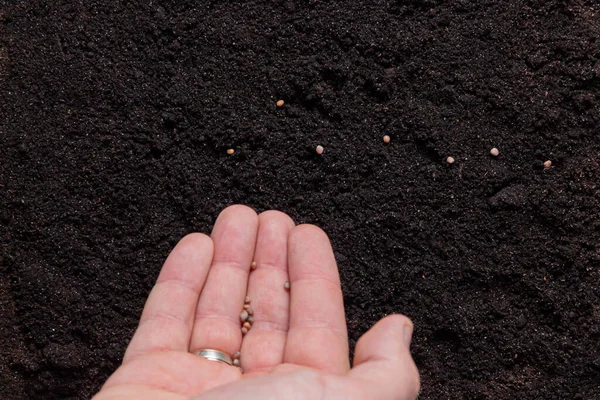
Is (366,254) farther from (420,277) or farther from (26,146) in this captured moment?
(26,146)

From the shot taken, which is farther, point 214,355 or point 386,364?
point 214,355

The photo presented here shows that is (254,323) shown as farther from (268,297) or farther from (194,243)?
(194,243)

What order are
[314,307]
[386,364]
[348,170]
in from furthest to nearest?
[348,170]
[314,307]
[386,364]

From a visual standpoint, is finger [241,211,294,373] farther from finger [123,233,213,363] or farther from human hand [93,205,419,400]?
finger [123,233,213,363]

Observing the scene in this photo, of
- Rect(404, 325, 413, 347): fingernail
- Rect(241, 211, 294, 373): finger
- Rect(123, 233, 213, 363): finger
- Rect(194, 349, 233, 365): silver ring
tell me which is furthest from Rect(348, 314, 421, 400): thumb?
Rect(123, 233, 213, 363): finger

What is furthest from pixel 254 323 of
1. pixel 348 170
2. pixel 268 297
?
pixel 348 170

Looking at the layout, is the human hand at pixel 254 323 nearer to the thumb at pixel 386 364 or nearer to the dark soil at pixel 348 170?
the thumb at pixel 386 364
